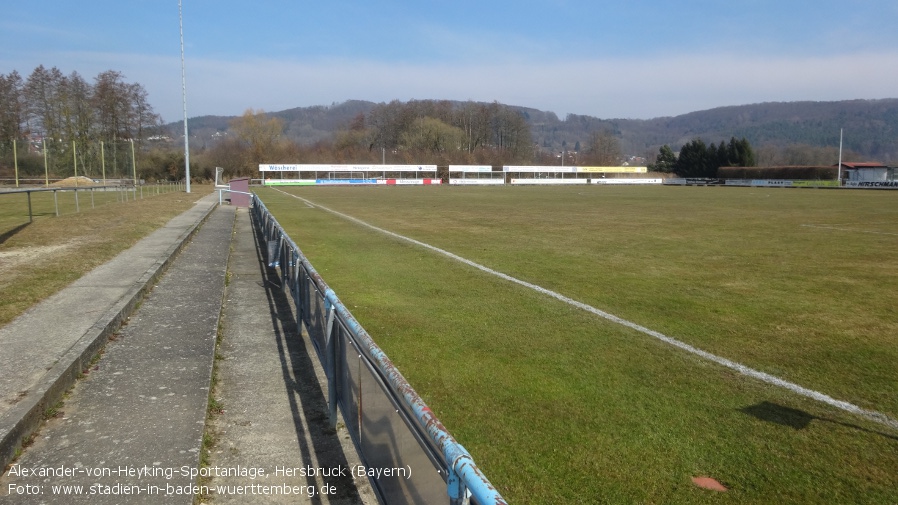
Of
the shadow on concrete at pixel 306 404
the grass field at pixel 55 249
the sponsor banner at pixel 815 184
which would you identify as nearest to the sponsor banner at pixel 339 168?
the sponsor banner at pixel 815 184

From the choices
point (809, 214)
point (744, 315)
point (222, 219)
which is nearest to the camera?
point (744, 315)

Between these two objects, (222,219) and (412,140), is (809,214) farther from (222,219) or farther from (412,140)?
(412,140)

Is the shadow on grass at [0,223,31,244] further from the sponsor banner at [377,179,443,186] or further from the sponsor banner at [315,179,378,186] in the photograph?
the sponsor banner at [377,179,443,186]

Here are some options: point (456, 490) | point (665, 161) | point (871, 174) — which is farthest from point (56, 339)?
point (665, 161)

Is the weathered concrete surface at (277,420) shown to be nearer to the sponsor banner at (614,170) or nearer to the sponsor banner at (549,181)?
the sponsor banner at (549,181)

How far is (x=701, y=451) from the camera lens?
3.83m

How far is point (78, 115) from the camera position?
6062 cm

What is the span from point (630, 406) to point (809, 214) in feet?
85.2

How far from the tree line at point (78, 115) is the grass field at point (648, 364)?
4491cm

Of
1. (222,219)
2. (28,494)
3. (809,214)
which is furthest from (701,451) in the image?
(809,214)

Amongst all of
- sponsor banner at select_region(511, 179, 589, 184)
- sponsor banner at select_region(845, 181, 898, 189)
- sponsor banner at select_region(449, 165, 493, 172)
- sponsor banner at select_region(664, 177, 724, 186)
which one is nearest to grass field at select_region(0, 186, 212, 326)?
sponsor banner at select_region(845, 181, 898, 189)

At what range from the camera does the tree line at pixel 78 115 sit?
48.5 m

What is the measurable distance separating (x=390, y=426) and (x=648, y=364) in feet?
11.1

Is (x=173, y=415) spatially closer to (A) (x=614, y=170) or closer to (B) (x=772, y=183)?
(B) (x=772, y=183)
